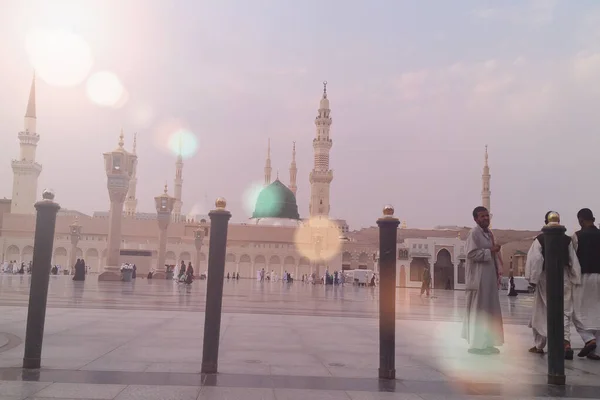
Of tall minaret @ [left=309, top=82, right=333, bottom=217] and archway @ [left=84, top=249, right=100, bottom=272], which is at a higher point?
tall minaret @ [left=309, top=82, right=333, bottom=217]

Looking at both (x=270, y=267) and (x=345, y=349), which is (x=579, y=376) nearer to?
(x=345, y=349)

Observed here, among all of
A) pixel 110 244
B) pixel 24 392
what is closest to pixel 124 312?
pixel 24 392

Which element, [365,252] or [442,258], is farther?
[365,252]

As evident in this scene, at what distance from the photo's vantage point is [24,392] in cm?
331

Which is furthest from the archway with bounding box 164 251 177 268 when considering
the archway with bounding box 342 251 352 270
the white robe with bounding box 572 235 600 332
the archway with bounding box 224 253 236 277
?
the white robe with bounding box 572 235 600 332

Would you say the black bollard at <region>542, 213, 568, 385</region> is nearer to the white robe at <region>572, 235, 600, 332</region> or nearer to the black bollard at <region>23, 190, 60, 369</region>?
the white robe at <region>572, 235, 600, 332</region>

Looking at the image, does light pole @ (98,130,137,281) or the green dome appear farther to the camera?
the green dome

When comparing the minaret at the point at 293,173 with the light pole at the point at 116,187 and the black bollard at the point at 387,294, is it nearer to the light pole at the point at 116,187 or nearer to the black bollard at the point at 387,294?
the light pole at the point at 116,187

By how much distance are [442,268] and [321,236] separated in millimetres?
16111

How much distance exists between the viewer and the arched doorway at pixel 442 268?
47844mm

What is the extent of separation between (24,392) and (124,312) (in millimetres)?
5897

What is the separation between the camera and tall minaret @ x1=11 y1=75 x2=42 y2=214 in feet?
216

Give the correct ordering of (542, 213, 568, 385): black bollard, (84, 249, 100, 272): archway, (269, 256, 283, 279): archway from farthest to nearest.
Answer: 1. (269, 256, 283, 279): archway
2. (84, 249, 100, 272): archway
3. (542, 213, 568, 385): black bollard

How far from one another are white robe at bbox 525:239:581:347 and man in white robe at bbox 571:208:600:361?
9cm
